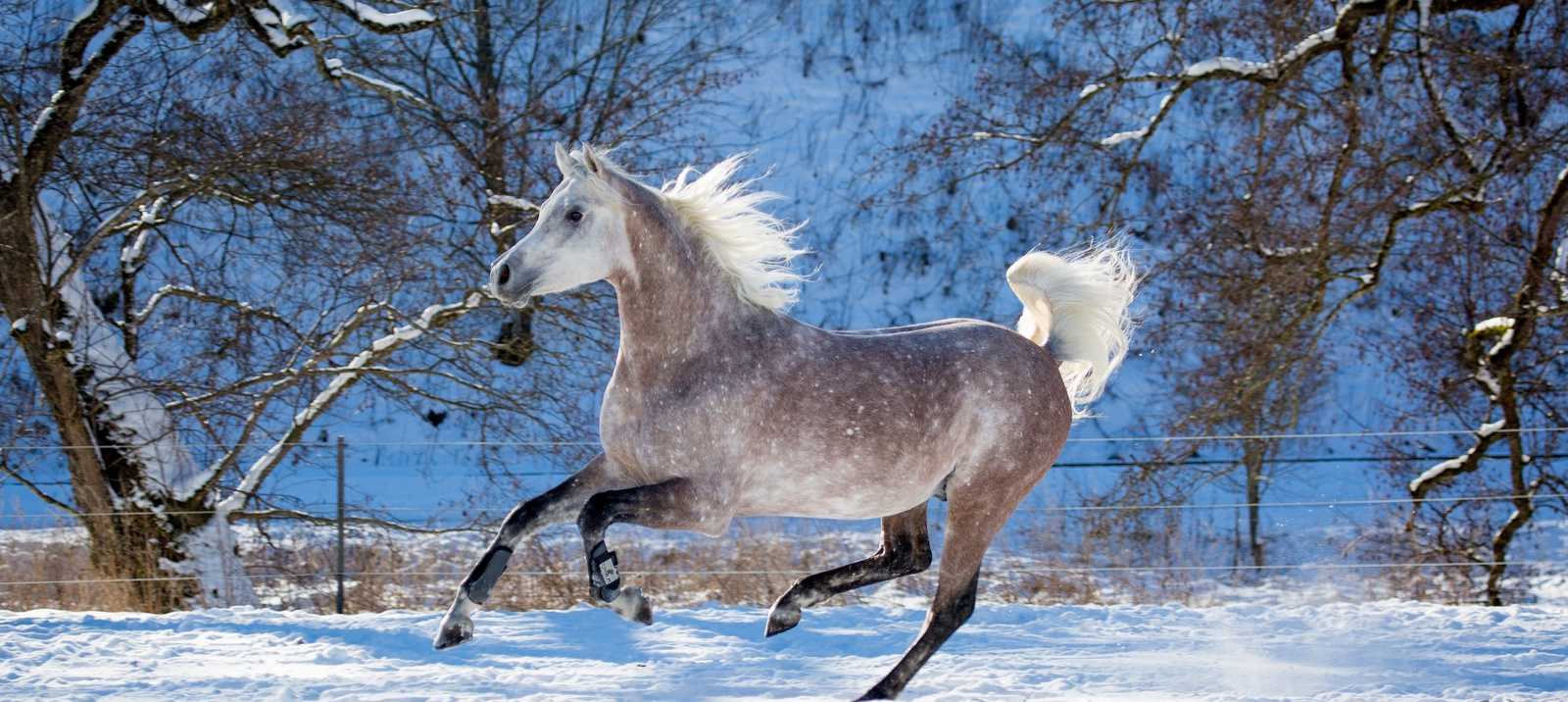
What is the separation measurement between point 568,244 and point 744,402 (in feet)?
1.99

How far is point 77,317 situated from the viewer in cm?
737

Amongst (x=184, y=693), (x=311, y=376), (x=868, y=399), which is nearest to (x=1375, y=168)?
(x=868, y=399)

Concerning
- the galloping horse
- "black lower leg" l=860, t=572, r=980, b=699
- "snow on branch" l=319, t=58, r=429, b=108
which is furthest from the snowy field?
"snow on branch" l=319, t=58, r=429, b=108

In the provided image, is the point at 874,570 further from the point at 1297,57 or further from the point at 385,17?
the point at 1297,57

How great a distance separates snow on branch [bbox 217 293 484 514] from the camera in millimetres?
7691

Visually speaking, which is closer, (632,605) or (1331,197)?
(632,605)

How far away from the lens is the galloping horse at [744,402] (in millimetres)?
3430

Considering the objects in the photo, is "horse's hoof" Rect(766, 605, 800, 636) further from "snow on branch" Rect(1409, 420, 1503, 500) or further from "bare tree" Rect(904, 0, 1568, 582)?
"snow on branch" Rect(1409, 420, 1503, 500)

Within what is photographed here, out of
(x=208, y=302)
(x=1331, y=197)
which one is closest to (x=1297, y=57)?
(x=1331, y=197)

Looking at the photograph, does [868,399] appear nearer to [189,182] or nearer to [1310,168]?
[189,182]

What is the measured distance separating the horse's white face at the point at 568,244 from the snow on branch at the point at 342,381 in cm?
431

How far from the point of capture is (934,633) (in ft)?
13.1

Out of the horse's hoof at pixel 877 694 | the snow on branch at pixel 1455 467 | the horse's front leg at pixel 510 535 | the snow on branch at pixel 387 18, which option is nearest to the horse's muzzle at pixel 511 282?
the horse's front leg at pixel 510 535

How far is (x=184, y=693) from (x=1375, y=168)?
7072 millimetres
